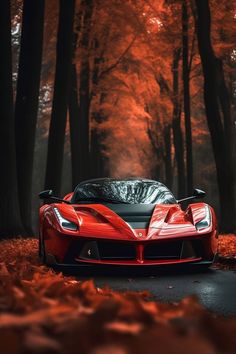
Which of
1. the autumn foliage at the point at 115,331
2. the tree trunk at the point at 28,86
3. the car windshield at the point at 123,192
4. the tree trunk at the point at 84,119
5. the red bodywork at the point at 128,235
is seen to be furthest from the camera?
the tree trunk at the point at 84,119

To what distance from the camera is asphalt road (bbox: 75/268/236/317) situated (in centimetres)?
543

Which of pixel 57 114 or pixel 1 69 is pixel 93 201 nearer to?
pixel 1 69

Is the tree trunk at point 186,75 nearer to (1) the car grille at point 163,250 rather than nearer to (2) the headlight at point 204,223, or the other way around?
(2) the headlight at point 204,223

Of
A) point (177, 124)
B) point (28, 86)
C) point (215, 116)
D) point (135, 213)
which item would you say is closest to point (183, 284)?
point (135, 213)

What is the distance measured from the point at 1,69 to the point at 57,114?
320 cm

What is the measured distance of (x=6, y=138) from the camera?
493 inches

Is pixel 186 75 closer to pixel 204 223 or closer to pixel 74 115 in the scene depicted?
pixel 74 115

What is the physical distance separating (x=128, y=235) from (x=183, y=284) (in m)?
0.84

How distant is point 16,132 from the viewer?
1405 cm

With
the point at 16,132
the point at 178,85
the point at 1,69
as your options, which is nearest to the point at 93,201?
the point at 1,69

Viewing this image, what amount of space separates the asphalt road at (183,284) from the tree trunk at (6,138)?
18.4ft

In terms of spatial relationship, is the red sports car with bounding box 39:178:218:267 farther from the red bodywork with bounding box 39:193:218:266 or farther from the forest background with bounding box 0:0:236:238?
Answer: the forest background with bounding box 0:0:236:238

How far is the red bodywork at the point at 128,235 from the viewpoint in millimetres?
6938

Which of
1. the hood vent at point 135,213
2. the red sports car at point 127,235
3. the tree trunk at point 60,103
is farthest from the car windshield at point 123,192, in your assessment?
the tree trunk at point 60,103
